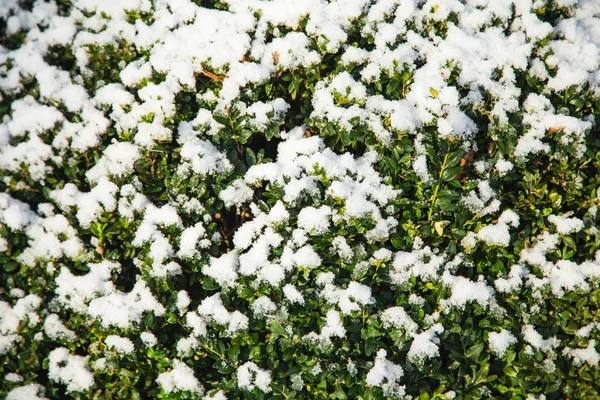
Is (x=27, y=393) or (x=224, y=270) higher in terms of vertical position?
(x=224, y=270)

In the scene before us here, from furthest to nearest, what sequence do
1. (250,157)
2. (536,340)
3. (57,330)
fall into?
(57,330) < (250,157) < (536,340)

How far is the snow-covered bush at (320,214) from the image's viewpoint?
2385mm

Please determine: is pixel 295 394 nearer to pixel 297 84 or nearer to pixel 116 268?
pixel 116 268

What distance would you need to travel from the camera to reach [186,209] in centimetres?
255

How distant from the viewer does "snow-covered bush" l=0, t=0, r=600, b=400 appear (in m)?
2.38

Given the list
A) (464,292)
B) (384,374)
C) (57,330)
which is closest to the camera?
(384,374)

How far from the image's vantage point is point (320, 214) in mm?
2350

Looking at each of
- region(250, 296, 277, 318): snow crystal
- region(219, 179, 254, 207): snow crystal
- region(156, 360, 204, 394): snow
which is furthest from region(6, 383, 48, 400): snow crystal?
region(219, 179, 254, 207): snow crystal

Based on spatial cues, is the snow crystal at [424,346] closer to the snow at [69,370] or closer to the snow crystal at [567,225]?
the snow crystal at [567,225]

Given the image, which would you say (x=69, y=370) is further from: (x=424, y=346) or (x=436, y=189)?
(x=436, y=189)

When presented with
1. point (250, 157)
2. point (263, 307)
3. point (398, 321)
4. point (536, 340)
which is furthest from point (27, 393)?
point (536, 340)

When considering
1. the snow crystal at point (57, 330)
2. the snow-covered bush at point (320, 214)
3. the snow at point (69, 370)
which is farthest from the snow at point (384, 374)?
the snow crystal at point (57, 330)

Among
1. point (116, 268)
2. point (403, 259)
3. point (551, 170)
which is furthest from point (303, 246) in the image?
point (551, 170)

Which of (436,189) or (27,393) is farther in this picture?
(27,393)
